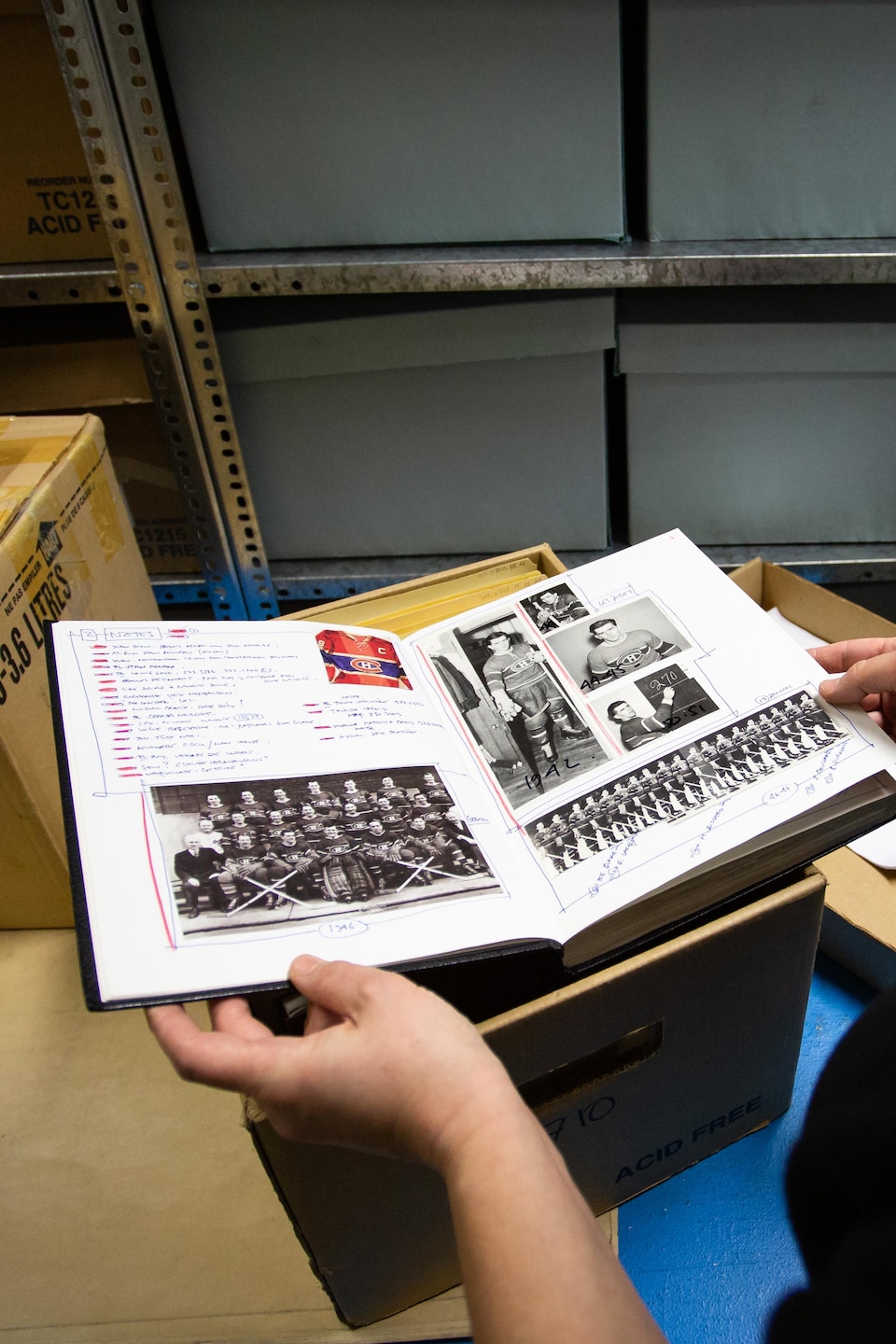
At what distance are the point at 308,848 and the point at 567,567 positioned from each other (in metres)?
0.73

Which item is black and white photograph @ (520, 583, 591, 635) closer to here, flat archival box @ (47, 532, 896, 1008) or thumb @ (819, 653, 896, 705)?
flat archival box @ (47, 532, 896, 1008)

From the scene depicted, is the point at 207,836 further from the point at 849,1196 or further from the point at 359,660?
the point at 849,1196

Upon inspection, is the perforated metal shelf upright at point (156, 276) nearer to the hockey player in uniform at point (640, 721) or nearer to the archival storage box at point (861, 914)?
the hockey player in uniform at point (640, 721)

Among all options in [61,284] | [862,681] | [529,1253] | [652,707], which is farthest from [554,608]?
[61,284]

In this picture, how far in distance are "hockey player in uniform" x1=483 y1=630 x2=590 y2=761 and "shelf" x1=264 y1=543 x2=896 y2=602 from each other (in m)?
0.49

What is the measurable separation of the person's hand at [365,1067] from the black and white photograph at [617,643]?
0.28 metres

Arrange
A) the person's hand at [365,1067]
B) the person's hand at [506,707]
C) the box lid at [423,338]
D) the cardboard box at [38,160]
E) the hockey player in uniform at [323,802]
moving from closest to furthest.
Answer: the person's hand at [365,1067] → the hockey player in uniform at [323,802] → the person's hand at [506,707] → the cardboard box at [38,160] → the box lid at [423,338]

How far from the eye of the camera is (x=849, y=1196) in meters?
0.28

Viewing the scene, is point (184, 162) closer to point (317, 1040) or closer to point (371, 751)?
point (371, 751)

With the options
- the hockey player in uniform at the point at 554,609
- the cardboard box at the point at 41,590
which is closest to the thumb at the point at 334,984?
the hockey player in uniform at the point at 554,609

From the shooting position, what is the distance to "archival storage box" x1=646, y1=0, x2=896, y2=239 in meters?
0.76

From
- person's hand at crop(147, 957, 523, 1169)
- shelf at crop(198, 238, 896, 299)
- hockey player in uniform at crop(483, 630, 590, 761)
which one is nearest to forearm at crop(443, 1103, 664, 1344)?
person's hand at crop(147, 957, 523, 1169)

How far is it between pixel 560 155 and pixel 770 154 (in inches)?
7.8

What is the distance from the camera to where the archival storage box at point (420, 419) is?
0.93 m
